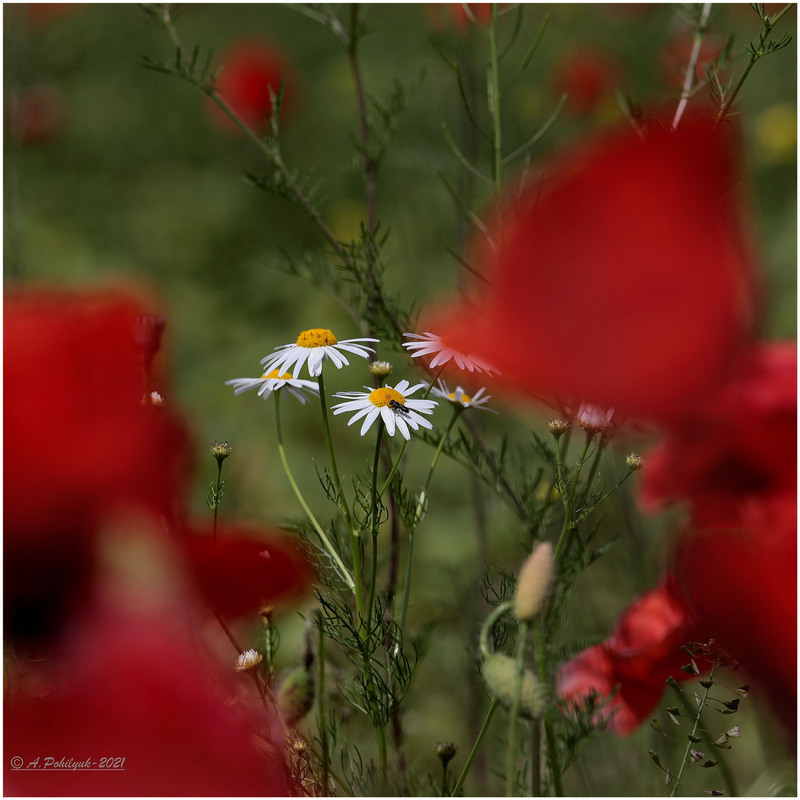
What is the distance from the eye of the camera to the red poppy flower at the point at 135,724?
13 cm

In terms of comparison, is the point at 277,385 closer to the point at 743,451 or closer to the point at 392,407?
the point at 392,407

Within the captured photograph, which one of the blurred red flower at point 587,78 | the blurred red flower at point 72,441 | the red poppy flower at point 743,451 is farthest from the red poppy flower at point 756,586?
the blurred red flower at point 587,78

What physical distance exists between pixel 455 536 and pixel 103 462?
1.14 metres

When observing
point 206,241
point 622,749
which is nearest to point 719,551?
point 622,749

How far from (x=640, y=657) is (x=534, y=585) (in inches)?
3.4

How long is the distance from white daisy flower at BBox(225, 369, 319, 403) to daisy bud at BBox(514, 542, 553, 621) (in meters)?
0.16

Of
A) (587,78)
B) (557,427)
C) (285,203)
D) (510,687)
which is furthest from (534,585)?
(285,203)

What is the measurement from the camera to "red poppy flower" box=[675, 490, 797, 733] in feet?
0.50

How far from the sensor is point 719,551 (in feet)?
0.52

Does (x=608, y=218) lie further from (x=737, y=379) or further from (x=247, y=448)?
(x=247, y=448)

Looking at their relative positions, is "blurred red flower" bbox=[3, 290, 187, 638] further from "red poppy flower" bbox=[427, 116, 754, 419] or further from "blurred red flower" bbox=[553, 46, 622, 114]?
"blurred red flower" bbox=[553, 46, 622, 114]

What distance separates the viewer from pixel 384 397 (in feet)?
1.18

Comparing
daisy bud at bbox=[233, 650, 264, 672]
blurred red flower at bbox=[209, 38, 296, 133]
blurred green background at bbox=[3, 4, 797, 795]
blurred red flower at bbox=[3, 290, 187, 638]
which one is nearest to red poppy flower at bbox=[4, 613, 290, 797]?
blurred red flower at bbox=[3, 290, 187, 638]

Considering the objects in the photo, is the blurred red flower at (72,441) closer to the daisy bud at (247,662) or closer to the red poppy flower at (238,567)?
the red poppy flower at (238,567)
